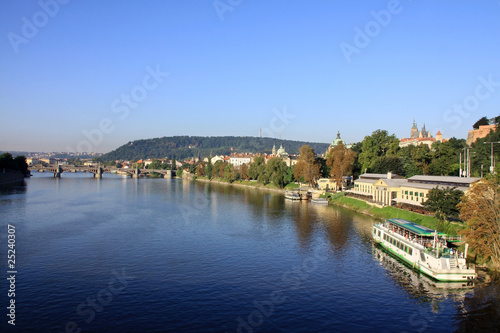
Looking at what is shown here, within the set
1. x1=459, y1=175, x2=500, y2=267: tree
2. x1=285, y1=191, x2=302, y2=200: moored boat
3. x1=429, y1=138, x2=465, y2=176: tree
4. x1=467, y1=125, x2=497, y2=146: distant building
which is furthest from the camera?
x1=285, y1=191, x2=302, y2=200: moored boat

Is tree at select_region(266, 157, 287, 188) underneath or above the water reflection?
above

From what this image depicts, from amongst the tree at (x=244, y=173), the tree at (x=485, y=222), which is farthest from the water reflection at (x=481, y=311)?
the tree at (x=244, y=173)

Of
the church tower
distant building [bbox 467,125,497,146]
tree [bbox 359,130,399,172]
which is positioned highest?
the church tower

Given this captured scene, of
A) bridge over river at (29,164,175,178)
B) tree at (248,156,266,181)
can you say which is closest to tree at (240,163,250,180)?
tree at (248,156,266,181)

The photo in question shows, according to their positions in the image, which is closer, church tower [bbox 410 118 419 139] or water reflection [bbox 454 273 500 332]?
water reflection [bbox 454 273 500 332]

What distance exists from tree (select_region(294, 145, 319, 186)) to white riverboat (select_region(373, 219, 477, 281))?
165 feet

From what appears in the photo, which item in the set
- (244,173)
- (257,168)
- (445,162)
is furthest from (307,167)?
(244,173)

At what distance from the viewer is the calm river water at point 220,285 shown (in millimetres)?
20703

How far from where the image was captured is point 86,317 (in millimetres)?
20750

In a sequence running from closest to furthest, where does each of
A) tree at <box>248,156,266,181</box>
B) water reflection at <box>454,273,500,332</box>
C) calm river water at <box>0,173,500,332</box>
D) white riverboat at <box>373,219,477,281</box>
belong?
water reflection at <box>454,273,500,332</box>, calm river water at <box>0,173,500,332</box>, white riverboat at <box>373,219,477,281</box>, tree at <box>248,156,266,181</box>

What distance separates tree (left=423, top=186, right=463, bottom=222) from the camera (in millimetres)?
40062

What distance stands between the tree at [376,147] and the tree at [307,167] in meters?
11.2

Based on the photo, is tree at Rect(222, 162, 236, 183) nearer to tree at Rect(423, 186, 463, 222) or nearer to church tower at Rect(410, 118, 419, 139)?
church tower at Rect(410, 118, 419, 139)

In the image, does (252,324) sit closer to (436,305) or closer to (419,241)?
(436,305)
